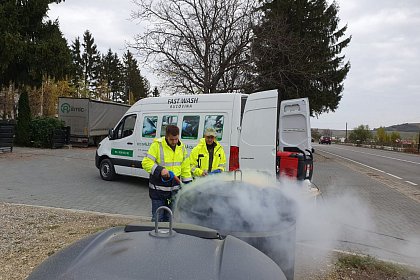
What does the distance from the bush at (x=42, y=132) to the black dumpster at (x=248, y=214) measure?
63.5 feet

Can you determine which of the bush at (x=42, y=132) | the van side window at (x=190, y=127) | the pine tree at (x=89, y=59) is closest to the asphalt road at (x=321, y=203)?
the van side window at (x=190, y=127)

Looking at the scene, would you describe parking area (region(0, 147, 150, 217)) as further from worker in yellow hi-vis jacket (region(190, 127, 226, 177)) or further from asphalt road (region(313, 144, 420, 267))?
asphalt road (region(313, 144, 420, 267))

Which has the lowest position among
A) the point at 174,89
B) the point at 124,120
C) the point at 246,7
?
the point at 124,120

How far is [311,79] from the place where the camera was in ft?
68.4

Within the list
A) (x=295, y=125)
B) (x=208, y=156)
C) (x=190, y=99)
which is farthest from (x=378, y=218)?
(x=190, y=99)

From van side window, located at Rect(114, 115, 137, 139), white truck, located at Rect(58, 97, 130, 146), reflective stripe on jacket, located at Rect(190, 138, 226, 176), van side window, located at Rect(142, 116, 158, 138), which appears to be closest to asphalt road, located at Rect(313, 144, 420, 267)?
reflective stripe on jacket, located at Rect(190, 138, 226, 176)

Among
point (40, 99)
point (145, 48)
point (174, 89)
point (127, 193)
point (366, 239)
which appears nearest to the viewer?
point (366, 239)

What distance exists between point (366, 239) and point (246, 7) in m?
14.9

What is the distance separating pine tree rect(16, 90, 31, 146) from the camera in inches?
802

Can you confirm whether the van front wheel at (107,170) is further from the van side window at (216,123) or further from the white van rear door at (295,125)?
the white van rear door at (295,125)

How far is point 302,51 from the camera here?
19.2 meters

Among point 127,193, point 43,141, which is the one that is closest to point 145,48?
point 43,141

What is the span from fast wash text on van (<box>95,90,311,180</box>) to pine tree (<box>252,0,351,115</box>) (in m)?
9.53

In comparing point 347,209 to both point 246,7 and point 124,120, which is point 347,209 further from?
point 246,7
